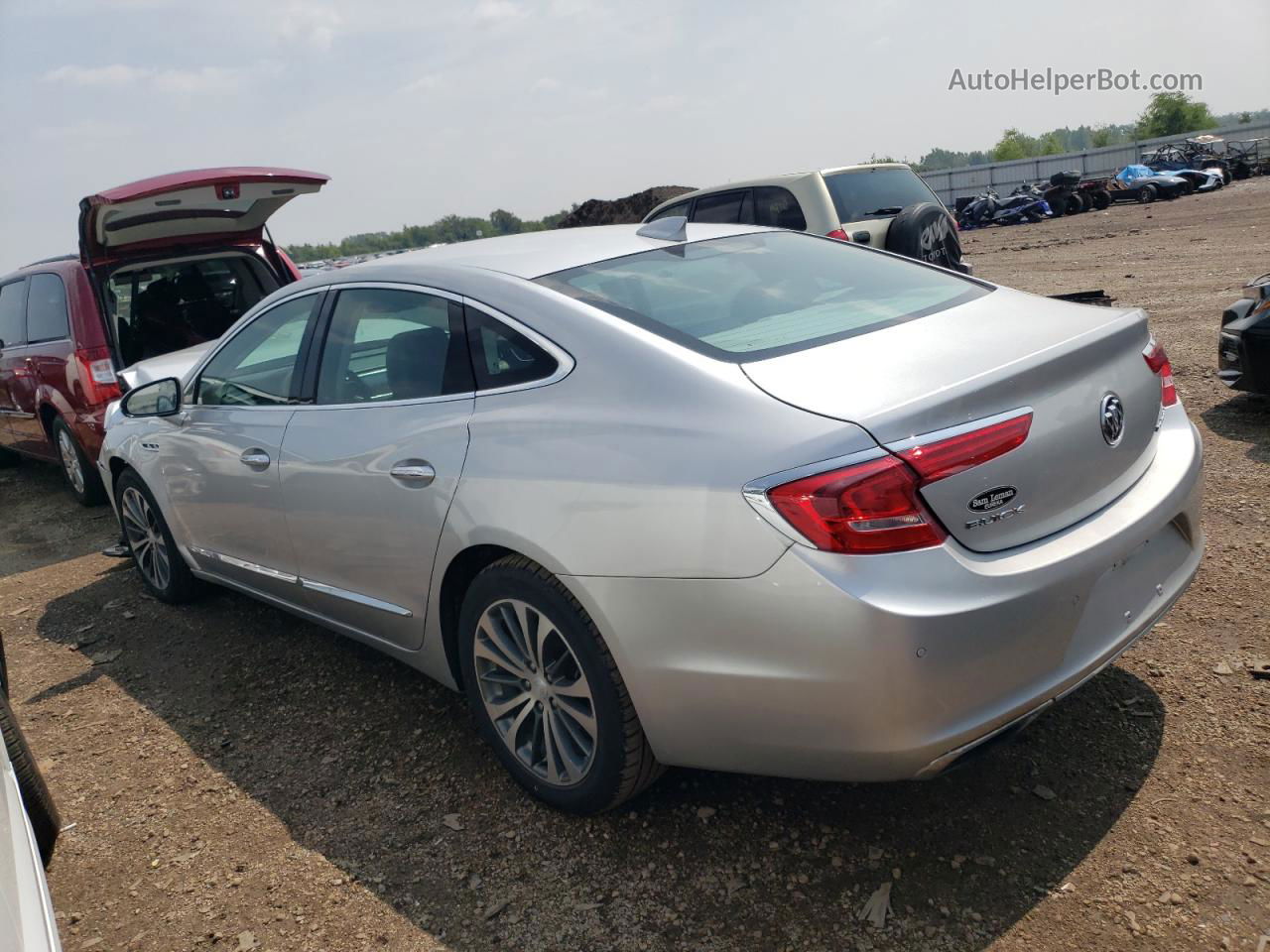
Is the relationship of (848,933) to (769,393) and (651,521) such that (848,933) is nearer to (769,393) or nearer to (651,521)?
(651,521)

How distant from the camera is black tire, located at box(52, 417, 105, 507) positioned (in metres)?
7.18

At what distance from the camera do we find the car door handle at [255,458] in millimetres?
3812

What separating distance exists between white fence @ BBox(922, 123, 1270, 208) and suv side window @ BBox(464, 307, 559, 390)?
176 ft

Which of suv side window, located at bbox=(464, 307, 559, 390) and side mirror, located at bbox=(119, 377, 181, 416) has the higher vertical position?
suv side window, located at bbox=(464, 307, 559, 390)

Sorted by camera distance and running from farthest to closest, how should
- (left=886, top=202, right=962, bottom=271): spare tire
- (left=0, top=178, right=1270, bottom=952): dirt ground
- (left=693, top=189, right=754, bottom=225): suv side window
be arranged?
(left=693, top=189, right=754, bottom=225): suv side window, (left=886, top=202, right=962, bottom=271): spare tire, (left=0, top=178, right=1270, bottom=952): dirt ground

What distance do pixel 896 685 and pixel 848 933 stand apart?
0.68m

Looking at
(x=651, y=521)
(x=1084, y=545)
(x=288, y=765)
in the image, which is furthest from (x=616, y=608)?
(x=288, y=765)

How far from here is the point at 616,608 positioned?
251cm

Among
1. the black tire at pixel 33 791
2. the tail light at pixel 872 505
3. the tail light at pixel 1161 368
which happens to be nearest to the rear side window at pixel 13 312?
the black tire at pixel 33 791

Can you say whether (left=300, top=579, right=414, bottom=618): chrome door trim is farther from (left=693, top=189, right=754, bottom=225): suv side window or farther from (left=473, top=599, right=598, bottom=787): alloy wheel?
(left=693, top=189, right=754, bottom=225): suv side window

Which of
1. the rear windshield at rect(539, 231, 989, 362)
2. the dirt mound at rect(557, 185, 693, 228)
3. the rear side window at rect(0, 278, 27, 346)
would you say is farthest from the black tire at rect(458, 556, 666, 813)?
the dirt mound at rect(557, 185, 693, 228)

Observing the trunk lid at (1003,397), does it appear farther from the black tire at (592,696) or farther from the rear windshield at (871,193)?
the rear windshield at (871,193)

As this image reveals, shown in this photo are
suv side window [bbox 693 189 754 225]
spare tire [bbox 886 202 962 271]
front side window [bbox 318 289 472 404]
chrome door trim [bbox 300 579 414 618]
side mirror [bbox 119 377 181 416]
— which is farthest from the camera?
suv side window [bbox 693 189 754 225]

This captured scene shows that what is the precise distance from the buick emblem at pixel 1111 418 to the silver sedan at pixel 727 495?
0.04 feet
